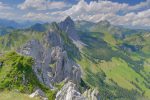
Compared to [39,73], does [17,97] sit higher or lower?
higher

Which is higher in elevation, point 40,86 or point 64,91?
point 64,91

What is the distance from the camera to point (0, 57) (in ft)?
501

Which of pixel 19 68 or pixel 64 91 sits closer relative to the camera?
pixel 64 91

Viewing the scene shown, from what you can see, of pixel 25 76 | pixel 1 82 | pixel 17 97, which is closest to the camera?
pixel 17 97

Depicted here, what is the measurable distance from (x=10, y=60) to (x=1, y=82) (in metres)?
21.9

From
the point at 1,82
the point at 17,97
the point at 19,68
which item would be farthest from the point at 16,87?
the point at 17,97

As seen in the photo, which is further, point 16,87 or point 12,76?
point 12,76

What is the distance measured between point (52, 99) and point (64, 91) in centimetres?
2642

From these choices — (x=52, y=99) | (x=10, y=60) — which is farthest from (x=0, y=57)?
(x=52, y=99)

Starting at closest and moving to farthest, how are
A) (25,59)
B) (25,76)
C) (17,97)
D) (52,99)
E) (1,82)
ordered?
(17,97) → (52,99) → (1,82) → (25,76) → (25,59)

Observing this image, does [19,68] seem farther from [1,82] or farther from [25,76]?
[1,82]

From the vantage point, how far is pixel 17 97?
3450 inches

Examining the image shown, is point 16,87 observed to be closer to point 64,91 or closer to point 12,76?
point 12,76

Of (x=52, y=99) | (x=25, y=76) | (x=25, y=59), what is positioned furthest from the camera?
(x=25, y=59)
